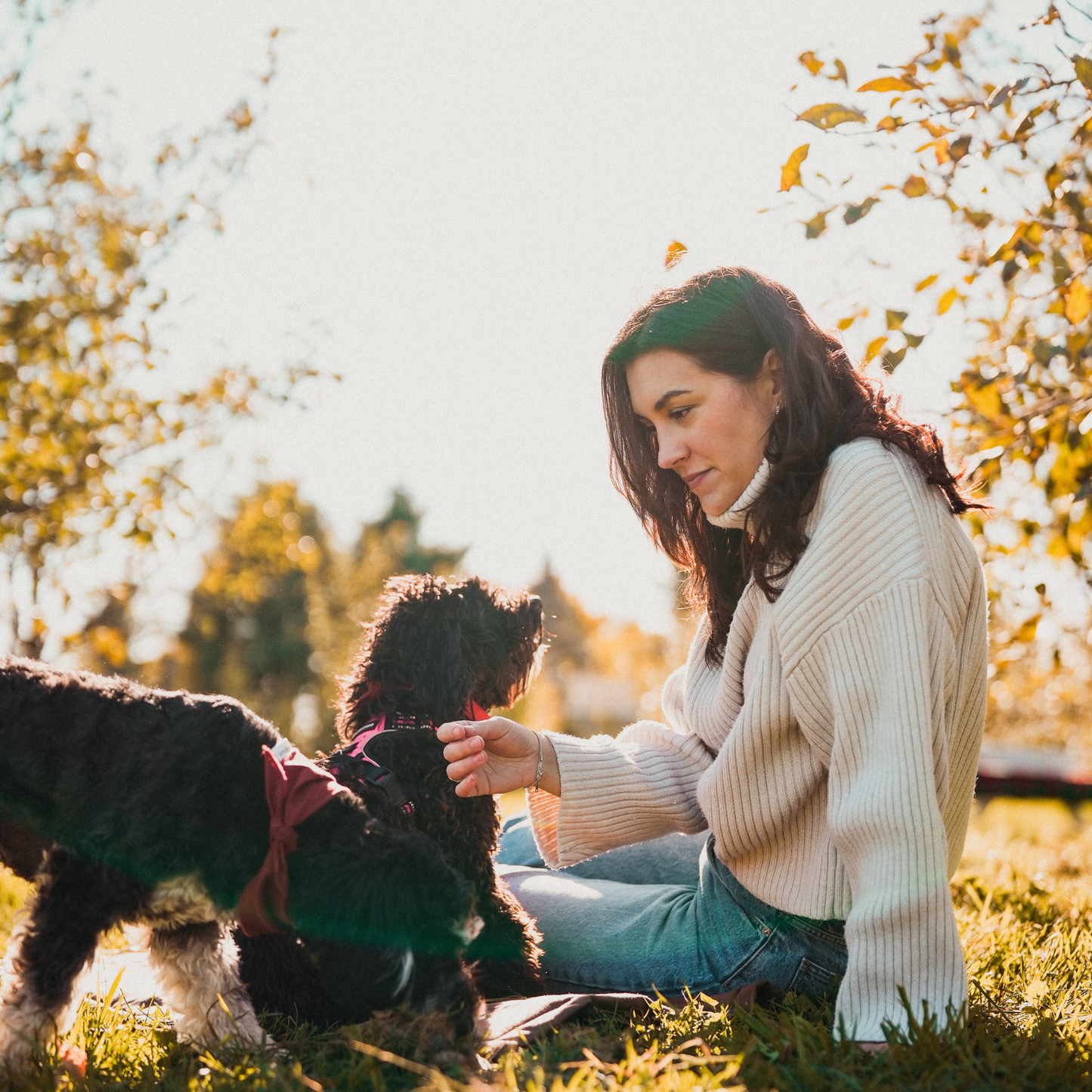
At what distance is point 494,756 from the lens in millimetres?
3273

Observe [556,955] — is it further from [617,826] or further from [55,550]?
[55,550]

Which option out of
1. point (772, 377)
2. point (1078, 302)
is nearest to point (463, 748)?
point (772, 377)

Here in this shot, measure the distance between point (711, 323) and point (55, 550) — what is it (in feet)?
20.9

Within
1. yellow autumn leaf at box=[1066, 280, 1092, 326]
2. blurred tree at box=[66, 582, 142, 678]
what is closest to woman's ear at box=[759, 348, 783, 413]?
yellow autumn leaf at box=[1066, 280, 1092, 326]

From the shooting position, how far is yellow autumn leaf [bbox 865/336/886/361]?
11.7ft

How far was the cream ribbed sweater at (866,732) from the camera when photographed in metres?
2.25

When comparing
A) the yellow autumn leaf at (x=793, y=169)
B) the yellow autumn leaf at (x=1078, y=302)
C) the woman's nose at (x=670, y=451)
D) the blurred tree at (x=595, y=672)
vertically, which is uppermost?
the yellow autumn leaf at (x=793, y=169)

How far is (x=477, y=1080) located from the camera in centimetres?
202

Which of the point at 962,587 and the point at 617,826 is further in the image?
the point at 617,826

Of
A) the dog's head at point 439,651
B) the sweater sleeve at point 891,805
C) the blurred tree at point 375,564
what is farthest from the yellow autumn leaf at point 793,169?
the blurred tree at point 375,564

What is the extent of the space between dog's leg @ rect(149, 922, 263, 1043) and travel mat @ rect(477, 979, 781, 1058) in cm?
68

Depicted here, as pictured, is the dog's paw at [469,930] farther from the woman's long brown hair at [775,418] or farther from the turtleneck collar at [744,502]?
the turtleneck collar at [744,502]

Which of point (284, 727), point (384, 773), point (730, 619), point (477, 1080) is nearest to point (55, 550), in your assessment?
point (384, 773)

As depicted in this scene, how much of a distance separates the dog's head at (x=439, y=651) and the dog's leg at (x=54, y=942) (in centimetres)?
113
